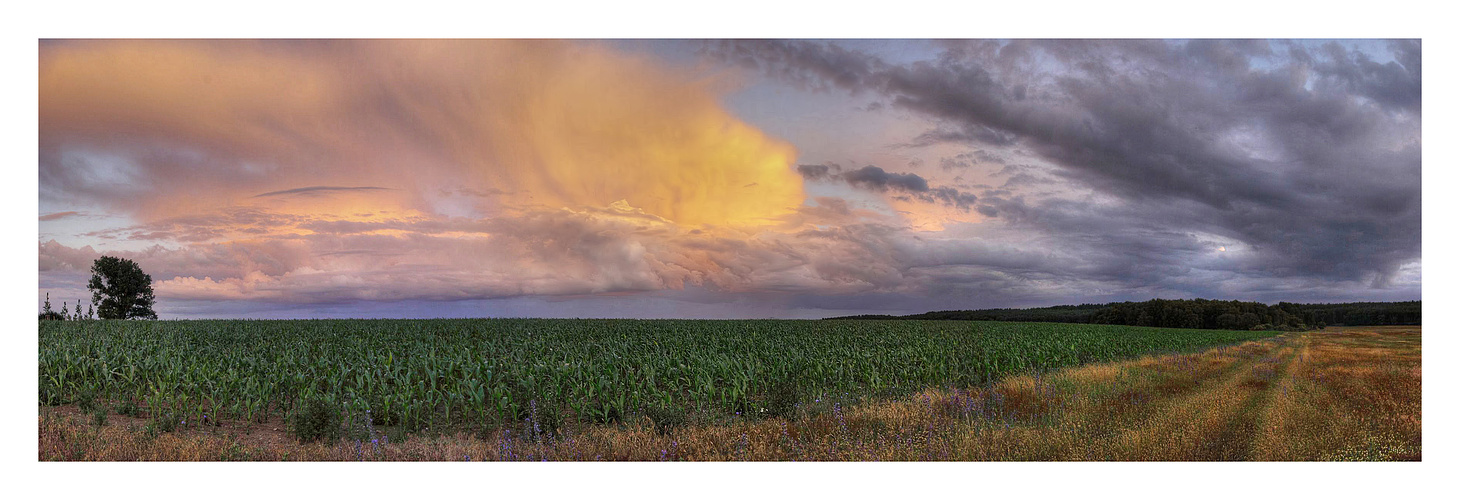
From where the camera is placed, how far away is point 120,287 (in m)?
20.8

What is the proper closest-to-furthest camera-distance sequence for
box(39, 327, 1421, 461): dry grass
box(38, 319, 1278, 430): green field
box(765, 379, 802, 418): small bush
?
box(39, 327, 1421, 461): dry grass < box(765, 379, 802, 418): small bush < box(38, 319, 1278, 430): green field

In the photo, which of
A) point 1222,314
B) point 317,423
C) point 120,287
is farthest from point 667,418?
point 1222,314

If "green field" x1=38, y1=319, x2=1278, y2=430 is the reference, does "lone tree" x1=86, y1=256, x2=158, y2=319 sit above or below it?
above

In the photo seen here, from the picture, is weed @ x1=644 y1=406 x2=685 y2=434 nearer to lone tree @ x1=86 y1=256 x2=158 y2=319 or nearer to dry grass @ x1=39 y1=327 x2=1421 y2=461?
dry grass @ x1=39 y1=327 x2=1421 y2=461

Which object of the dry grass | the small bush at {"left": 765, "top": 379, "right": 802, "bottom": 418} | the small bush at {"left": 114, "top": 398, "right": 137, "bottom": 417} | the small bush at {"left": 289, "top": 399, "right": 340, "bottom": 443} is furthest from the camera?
the small bush at {"left": 114, "top": 398, "right": 137, "bottom": 417}

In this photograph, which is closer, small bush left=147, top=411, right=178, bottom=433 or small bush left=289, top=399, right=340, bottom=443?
small bush left=289, top=399, right=340, bottom=443

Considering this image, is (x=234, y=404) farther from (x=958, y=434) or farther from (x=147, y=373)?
(x=958, y=434)

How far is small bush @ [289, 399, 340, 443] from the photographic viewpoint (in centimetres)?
1057

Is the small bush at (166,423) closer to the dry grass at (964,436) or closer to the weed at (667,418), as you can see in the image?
the dry grass at (964,436)

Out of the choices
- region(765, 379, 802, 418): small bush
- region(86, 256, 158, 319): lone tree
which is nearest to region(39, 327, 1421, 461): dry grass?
region(765, 379, 802, 418): small bush

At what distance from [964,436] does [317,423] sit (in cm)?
1094

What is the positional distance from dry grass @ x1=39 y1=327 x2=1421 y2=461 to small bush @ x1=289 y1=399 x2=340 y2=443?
0.24 meters

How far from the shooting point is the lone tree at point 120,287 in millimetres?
14516

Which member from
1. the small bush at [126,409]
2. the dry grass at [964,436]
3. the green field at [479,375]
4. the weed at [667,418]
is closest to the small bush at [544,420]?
the green field at [479,375]
